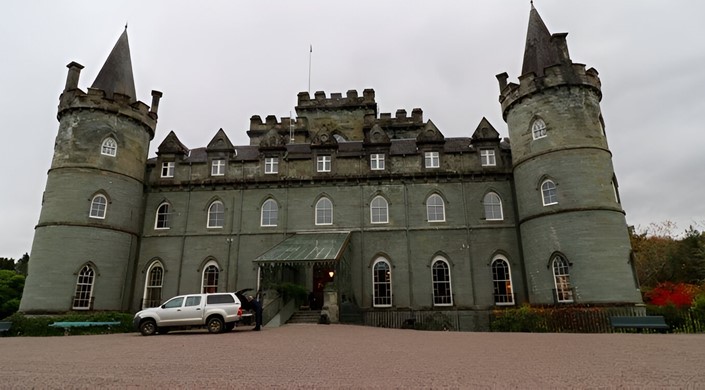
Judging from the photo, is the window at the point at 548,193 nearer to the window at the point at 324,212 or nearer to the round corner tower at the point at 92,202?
the window at the point at 324,212

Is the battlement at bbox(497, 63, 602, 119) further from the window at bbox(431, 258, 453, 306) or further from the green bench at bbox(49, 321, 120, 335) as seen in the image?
the green bench at bbox(49, 321, 120, 335)

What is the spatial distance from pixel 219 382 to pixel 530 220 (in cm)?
1990

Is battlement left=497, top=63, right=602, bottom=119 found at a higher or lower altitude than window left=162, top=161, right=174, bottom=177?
higher

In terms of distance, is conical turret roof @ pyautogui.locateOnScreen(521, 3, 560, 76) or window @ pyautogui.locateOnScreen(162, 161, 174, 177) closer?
conical turret roof @ pyautogui.locateOnScreen(521, 3, 560, 76)

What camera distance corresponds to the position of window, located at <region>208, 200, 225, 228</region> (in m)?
26.2

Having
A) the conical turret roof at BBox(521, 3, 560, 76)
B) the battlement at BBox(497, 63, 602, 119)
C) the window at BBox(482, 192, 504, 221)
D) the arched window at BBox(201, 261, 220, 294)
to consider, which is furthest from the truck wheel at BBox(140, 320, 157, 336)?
the conical turret roof at BBox(521, 3, 560, 76)

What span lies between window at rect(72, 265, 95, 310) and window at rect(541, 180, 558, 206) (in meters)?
25.4

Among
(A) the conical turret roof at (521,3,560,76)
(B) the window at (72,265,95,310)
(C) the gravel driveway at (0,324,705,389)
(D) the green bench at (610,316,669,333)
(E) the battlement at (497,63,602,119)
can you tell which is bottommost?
(C) the gravel driveway at (0,324,705,389)

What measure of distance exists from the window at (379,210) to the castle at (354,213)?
91mm

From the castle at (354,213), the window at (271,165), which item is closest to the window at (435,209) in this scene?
the castle at (354,213)

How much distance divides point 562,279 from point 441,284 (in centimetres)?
642

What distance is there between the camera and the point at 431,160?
26188 millimetres

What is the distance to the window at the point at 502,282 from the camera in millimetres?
23250

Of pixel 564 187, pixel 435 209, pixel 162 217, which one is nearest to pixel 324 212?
pixel 435 209
